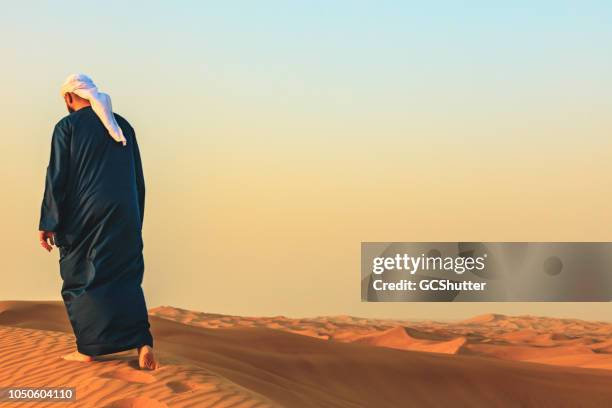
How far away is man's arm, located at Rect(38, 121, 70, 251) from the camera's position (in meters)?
7.52

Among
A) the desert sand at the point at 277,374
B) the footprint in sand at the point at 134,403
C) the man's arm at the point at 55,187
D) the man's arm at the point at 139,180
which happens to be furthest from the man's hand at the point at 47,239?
the footprint in sand at the point at 134,403

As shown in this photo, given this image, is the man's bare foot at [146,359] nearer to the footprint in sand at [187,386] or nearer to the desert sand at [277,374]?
the desert sand at [277,374]

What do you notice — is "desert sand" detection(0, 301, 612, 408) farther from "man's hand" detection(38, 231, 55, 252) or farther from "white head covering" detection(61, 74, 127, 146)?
"white head covering" detection(61, 74, 127, 146)

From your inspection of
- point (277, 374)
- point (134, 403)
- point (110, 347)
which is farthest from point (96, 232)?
point (277, 374)

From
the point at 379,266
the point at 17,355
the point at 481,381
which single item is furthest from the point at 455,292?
the point at 17,355

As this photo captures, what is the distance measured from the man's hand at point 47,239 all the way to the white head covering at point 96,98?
1067mm

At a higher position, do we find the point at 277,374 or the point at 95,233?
the point at 95,233

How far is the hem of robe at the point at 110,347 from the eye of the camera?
7.59 meters

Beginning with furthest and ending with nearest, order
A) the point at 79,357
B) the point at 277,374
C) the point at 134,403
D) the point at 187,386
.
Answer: the point at 277,374, the point at 79,357, the point at 187,386, the point at 134,403

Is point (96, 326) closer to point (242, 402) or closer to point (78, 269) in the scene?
point (78, 269)

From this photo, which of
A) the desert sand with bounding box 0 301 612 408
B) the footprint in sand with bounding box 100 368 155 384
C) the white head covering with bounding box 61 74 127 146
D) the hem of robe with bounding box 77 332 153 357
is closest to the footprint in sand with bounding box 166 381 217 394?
the desert sand with bounding box 0 301 612 408

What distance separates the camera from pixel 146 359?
7844mm

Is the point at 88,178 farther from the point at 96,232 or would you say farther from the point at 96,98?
the point at 96,98

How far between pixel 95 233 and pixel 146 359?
4.27 ft
